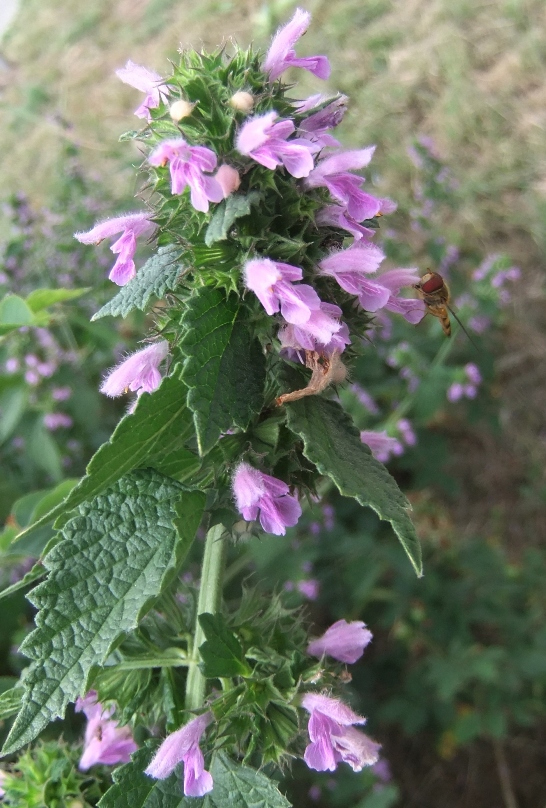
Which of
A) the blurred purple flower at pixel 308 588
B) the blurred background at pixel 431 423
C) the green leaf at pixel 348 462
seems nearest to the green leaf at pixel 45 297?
the blurred background at pixel 431 423

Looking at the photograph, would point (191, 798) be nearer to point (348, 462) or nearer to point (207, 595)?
point (207, 595)

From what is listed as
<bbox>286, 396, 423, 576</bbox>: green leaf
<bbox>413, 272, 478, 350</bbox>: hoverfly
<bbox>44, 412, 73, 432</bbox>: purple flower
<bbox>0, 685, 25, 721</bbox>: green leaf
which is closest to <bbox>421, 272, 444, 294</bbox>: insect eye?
<bbox>413, 272, 478, 350</bbox>: hoverfly

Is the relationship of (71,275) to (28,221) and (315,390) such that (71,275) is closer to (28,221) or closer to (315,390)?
(28,221)

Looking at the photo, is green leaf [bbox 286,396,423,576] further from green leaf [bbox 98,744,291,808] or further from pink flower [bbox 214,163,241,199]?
green leaf [bbox 98,744,291,808]

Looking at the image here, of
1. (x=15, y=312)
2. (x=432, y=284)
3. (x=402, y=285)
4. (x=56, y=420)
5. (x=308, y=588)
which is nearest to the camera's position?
(x=402, y=285)

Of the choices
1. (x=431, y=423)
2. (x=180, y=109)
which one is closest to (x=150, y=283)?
(x=180, y=109)

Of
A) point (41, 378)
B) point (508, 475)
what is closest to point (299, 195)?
point (41, 378)
